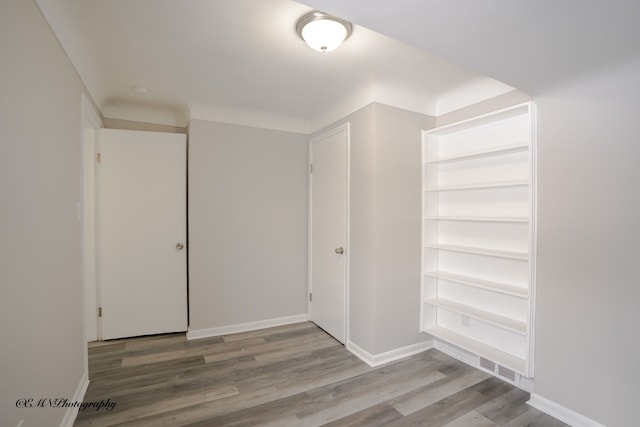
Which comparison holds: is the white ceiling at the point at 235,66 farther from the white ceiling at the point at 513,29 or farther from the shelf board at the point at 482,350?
the shelf board at the point at 482,350

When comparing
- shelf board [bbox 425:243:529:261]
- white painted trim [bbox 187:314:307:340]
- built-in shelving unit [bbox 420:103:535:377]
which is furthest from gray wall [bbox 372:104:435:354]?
white painted trim [bbox 187:314:307:340]

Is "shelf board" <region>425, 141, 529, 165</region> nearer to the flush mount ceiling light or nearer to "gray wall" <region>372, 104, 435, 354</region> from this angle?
"gray wall" <region>372, 104, 435, 354</region>

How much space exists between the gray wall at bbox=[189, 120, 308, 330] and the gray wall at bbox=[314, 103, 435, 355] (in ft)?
3.18

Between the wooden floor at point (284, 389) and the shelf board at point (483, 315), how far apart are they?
0.51 m

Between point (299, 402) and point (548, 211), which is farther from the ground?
point (548, 211)

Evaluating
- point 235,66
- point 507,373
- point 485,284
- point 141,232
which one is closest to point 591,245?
point 485,284

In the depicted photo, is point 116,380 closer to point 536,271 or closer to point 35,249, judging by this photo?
point 35,249

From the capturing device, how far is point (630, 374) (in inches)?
63.3

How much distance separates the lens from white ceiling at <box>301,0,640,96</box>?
118 cm

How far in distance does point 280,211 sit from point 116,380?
2166mm

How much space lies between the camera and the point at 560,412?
1.88m

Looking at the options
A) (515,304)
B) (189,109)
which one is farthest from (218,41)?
(515,304)

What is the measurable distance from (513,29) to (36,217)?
7.98ft

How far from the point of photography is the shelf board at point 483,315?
2.12 metres
